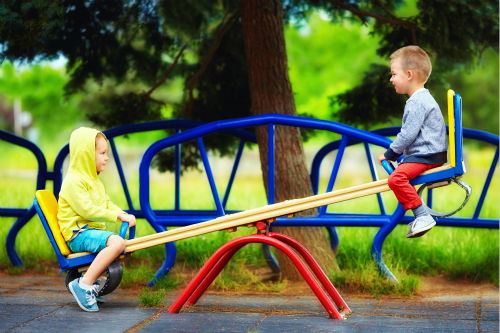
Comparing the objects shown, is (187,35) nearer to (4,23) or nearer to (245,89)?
(245,89)

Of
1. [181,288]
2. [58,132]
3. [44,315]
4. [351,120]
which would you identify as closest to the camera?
[44,315]

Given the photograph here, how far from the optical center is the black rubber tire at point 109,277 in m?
3.80

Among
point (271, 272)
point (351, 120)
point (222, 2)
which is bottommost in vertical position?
point (271, 272)

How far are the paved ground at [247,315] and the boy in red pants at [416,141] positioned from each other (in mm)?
479

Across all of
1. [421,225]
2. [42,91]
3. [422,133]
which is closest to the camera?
[421,225]

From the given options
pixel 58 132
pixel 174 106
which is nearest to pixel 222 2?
pixel 174 106

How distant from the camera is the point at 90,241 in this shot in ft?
12.4

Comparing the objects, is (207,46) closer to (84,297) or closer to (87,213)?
(87,213)

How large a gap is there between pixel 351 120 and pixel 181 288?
6.20 ft

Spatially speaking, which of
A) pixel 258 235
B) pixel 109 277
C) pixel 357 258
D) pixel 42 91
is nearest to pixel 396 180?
pixel 258 235

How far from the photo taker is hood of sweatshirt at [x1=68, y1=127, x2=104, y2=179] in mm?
3820

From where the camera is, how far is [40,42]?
15.5ft

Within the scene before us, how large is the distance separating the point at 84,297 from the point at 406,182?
5.38 feet

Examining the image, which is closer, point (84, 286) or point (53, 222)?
point (84, 286)
